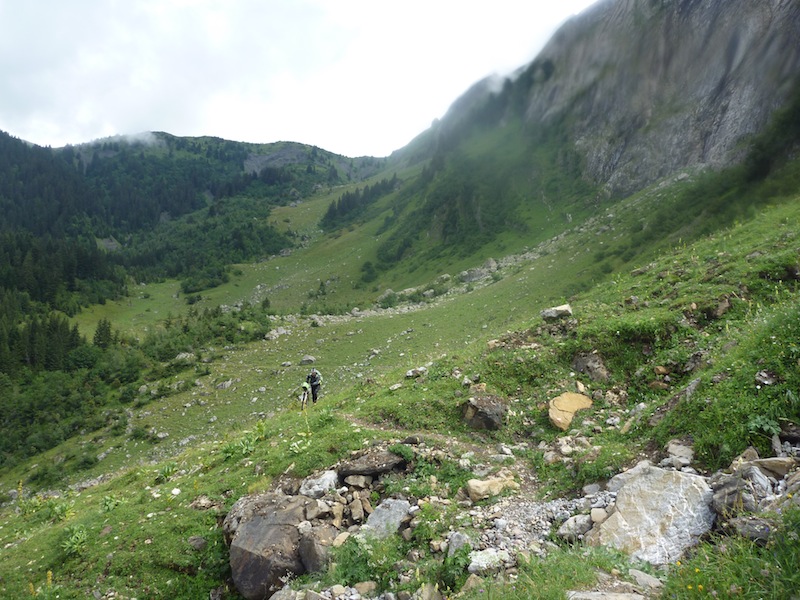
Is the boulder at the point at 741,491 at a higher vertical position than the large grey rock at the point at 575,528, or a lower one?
higher

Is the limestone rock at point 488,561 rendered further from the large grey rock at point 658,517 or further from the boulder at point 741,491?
the boulder at point 741,491

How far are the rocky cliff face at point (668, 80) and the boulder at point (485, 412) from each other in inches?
1632

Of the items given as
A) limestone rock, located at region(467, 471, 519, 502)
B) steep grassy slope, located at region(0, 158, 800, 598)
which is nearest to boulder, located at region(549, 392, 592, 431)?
steep grassy slope, located at region(0, 158, 800, 598)

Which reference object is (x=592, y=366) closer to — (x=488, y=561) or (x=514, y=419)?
(x=514, y=419)

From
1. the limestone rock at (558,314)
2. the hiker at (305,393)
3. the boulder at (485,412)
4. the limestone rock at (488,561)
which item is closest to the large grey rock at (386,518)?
the limestone rock at (488,561)

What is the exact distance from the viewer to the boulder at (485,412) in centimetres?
1229

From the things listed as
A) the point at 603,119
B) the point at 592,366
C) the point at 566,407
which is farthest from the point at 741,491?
the point at 603,119

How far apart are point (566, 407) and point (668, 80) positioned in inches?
2582

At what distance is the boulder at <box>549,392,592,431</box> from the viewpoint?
1170 cm

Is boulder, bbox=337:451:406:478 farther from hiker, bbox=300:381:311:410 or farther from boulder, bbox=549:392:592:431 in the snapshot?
hiker, bbox=300:381:311:410

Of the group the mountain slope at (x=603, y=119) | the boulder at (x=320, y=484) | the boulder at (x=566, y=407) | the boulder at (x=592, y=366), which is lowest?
the boulder at (x=566, y=407)

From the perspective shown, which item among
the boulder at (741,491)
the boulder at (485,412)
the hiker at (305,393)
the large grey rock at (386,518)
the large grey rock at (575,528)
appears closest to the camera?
the boulder at (741,491)

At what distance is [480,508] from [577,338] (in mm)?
8281

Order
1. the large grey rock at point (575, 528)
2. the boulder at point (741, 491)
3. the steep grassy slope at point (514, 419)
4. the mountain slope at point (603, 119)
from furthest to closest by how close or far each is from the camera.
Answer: the mountain slope at point (603, 119)
the steep grassy slope at point (514, 419)
the large grey rock at point (575, 528)
the boulder at point (741, 491)
